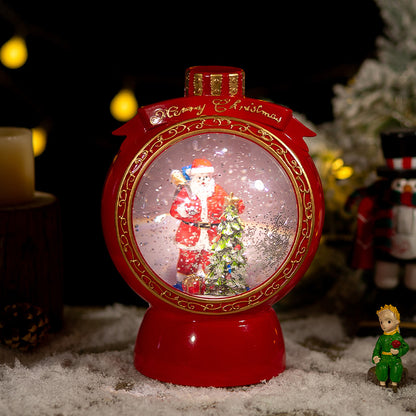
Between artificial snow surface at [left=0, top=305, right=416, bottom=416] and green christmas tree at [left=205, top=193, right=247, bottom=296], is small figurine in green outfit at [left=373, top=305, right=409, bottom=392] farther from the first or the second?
green christmas tree at [left=205, top=193, right=247, bottom=296]

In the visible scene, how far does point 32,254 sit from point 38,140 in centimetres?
60

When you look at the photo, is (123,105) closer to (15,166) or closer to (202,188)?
(15,166)

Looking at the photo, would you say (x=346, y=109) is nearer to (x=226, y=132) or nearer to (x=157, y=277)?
(x=226, y=132)

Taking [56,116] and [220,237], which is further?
[56,116]

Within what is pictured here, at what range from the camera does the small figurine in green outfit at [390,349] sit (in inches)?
52.4

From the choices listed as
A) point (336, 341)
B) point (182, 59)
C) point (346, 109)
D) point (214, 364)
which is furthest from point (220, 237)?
point (182, 59)

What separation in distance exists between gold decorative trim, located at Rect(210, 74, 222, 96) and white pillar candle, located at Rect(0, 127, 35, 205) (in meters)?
0.50

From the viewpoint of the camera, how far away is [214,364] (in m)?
1.38

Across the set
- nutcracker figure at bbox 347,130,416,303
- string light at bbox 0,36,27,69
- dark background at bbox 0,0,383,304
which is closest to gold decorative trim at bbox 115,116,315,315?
nutcracker figure at bbox 347,130,416,303

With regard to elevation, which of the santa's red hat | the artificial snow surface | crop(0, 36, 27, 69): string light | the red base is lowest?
the artificial snow surface

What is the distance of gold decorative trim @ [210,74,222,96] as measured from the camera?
1.35 metres

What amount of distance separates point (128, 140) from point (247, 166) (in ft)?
0.78

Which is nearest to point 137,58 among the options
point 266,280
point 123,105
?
point 123,105

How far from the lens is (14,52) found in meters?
1.94
